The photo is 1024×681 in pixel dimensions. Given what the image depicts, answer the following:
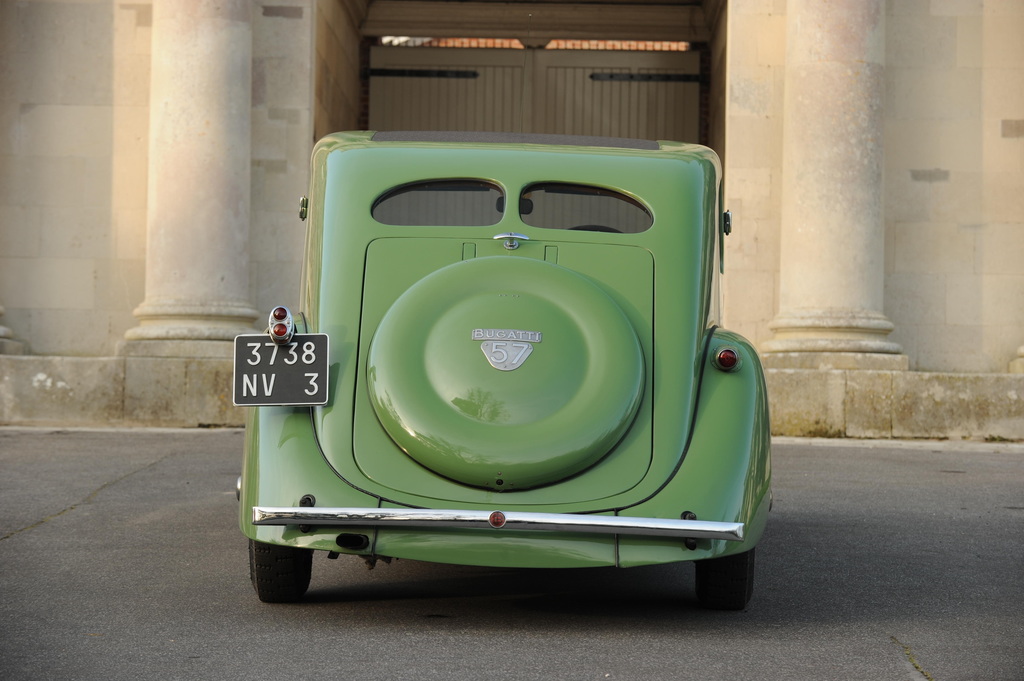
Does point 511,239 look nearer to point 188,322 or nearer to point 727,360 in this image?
point 727,360

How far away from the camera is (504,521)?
14.5ft

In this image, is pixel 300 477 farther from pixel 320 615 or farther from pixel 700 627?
pixel 700 627

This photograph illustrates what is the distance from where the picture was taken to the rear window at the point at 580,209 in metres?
5.39

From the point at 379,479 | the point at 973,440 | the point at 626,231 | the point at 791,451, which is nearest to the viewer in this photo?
the point at 379,479

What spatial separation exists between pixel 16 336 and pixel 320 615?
10.2 meters

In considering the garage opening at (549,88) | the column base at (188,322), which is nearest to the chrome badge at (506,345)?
the column base at (188,322)

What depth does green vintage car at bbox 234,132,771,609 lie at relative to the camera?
4.58 m

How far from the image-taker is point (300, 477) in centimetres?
468

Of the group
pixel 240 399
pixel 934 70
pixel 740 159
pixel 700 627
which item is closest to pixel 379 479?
pixel 240 399

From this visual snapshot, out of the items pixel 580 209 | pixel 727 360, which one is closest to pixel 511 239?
pixel 580 209

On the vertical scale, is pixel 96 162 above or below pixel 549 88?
below

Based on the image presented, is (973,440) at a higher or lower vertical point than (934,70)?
lower

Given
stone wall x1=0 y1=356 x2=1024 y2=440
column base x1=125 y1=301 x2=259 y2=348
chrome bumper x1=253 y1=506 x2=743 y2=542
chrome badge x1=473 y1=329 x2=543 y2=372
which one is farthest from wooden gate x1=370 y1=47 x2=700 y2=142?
chrome bumper x1=253 y1=506 x2=743 y2=542

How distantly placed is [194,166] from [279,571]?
8.83m
